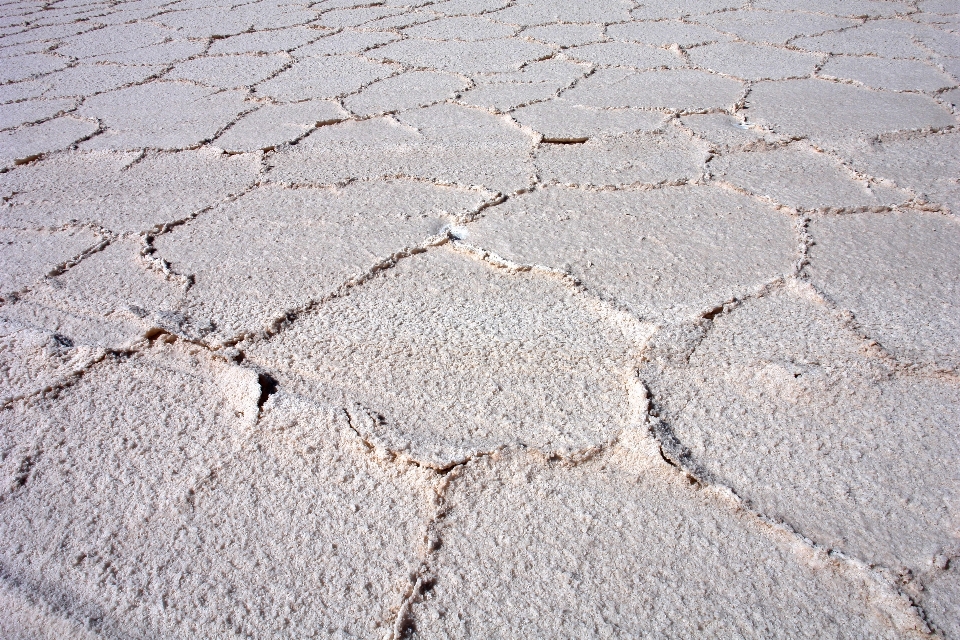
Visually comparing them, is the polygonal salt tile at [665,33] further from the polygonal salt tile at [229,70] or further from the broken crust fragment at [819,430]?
the broken crust fragment at [819,430]

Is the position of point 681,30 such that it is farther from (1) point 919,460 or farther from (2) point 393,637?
(2) point 393,637

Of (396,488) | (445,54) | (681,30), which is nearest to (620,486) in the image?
(396,488)

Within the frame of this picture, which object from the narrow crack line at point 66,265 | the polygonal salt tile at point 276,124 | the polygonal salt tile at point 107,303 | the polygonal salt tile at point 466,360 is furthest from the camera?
the polygonal salt tile at point 276,124

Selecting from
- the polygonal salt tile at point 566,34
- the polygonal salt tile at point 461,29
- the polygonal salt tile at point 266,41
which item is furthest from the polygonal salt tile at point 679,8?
the polygonal salt tile at point 266,41

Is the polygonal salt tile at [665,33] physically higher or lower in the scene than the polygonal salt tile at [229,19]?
lower

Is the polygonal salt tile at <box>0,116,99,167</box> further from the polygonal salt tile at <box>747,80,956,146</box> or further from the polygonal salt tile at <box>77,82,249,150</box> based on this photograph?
the polygonal salt tile at <box>747,80,956,146</box>

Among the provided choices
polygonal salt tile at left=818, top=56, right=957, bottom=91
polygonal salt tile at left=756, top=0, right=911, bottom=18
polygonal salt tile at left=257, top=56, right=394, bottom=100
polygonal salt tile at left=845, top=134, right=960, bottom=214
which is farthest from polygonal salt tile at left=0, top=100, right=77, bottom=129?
polygonal salt tile at left=756, top=0, right=911, bottom=18
